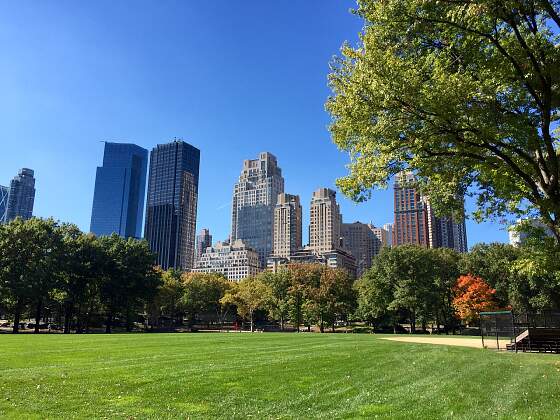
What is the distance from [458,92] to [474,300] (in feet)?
181

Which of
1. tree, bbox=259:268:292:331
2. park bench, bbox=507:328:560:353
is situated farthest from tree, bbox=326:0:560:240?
tree, bbox=259:268:292:331

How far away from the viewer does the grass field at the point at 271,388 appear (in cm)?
942

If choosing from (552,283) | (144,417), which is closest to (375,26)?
(144,417)

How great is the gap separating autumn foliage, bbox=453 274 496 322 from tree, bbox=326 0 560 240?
166 ft

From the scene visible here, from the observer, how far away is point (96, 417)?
8742 millimetres

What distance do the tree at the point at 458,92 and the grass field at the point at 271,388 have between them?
18.8 ft

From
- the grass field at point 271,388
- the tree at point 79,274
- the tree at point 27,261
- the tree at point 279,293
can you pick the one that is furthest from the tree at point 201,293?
the grass field at point 271,388

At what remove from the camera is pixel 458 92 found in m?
12.6

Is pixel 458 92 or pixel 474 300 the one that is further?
pixel 474 300

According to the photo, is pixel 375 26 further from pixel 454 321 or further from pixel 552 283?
pixel 454 321

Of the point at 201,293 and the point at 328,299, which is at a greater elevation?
the point at 201,293

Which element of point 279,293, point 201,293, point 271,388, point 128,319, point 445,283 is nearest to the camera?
point 271,388

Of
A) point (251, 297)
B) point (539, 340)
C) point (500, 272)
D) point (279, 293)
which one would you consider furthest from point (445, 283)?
point (539, 340)

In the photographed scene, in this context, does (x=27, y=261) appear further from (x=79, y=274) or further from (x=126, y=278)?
(x=126, y=278)
